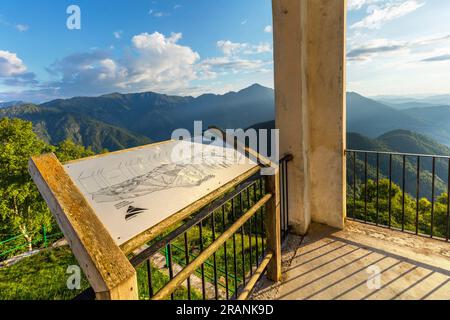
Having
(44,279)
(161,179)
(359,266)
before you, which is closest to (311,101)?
(359,266)

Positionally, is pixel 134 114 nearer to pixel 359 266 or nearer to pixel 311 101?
pixel 311 101

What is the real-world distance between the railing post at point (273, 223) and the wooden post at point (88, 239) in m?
1.34

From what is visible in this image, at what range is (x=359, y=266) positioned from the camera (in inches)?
89.9

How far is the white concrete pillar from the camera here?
2.60 meters

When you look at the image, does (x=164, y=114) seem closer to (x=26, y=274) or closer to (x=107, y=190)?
(x=26, y=274)

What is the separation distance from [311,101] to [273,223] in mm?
1542

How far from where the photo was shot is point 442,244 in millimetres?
2551

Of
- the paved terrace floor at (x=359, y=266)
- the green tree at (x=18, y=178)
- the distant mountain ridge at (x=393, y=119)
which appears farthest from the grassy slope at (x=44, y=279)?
the distant mountain ridge at (x=393, y=119)

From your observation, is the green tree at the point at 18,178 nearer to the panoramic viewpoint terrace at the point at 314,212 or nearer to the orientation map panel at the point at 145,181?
the panoramic viewpoint terrace at the point at 314,212

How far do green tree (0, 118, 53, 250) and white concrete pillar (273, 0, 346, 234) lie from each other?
14.9 metres

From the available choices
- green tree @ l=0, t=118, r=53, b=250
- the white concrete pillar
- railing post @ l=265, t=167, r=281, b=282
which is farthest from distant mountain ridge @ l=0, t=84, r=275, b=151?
railing post @ l=265, t=167, r=281, b=282

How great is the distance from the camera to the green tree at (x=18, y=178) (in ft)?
46.9

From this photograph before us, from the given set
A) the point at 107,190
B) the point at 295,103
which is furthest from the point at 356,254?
the point at 107,190

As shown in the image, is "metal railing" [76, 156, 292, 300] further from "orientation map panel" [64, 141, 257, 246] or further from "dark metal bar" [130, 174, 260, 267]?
"orientation map panel" [64, 141, 257, 246]
